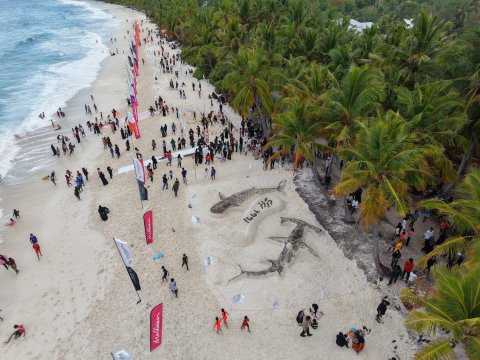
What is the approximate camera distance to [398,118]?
13.4 metres

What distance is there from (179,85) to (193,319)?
115 ft

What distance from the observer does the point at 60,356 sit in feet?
44.0

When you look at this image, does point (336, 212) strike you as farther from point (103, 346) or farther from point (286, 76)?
point (103, 346)

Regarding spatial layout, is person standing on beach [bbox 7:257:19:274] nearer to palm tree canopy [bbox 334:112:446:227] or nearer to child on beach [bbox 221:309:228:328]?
child on beach [bbox 221:309:228:328]

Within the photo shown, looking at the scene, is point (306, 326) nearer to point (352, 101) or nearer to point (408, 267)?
point (408, 267)

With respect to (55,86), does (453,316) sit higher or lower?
higher

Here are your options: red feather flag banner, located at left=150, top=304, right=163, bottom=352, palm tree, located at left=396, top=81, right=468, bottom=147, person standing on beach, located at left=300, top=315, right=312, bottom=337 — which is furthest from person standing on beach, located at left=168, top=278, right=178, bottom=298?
palm tree, located at left=396, top=81, right=468, bottom=147

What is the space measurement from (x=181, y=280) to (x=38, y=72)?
52598mm

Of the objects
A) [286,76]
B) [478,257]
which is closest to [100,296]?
[478,257]

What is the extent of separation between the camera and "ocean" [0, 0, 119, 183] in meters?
30.8

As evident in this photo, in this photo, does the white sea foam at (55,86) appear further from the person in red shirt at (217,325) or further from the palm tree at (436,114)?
the palm tree at (436,114)

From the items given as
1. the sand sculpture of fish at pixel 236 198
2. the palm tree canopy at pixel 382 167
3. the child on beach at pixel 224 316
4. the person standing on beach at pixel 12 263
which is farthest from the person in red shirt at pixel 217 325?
the person standing on beach at pixel 12 263

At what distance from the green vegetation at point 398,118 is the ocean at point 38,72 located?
19.0 m

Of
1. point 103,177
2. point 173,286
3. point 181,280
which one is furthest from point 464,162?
point 103,177
